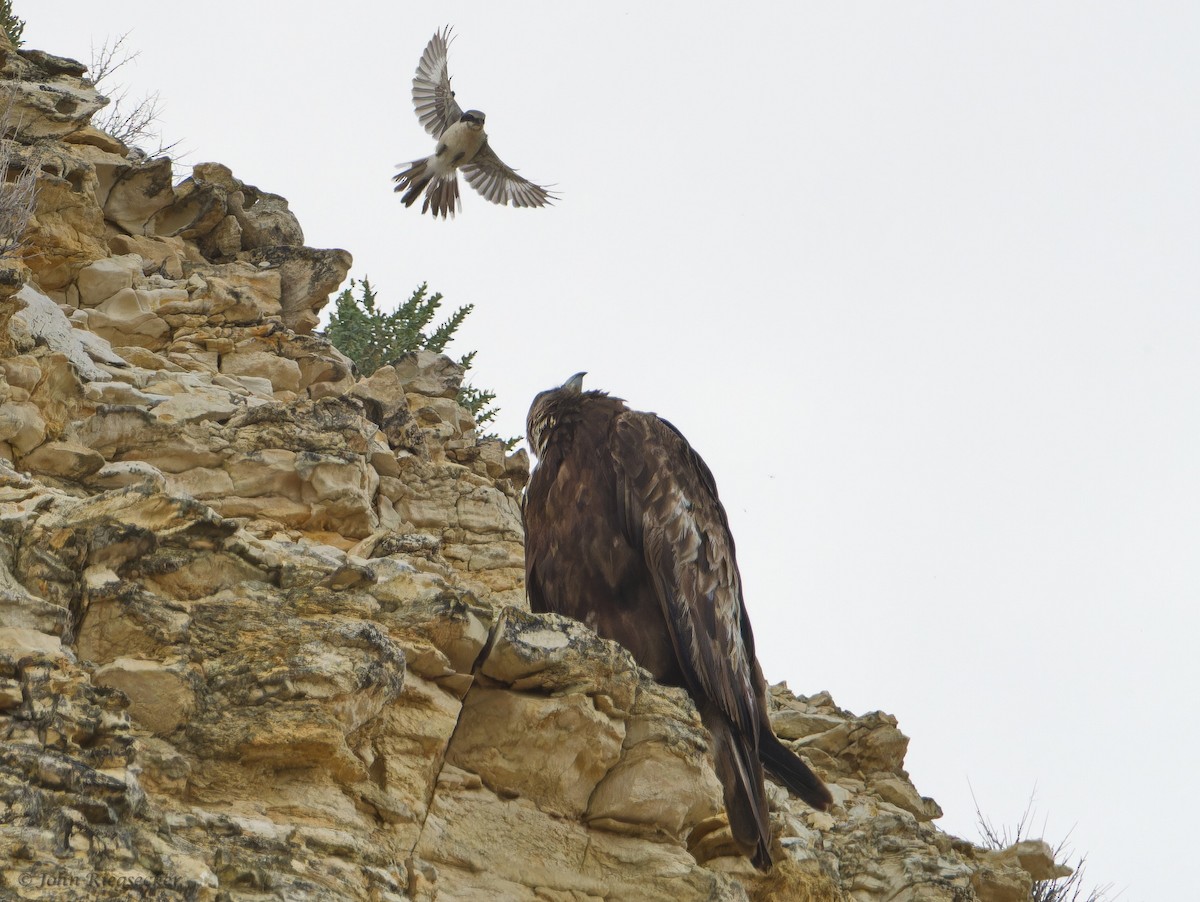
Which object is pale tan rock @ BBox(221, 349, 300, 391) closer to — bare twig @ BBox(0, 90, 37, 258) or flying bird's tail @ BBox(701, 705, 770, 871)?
bare twig @ BBox(0, 90, 37, 258)

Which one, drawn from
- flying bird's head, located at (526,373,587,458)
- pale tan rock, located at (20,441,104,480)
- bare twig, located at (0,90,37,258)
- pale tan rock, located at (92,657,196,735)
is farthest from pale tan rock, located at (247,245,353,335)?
pale tan rock, located at (92,657,196,735)

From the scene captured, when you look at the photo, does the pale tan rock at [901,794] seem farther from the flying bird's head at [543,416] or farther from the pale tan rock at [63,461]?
the pale tan rock at [63,461]

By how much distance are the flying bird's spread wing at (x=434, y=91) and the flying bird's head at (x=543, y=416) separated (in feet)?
26.0

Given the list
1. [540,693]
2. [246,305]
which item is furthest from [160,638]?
[246,305]

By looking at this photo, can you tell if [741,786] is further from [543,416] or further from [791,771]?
[543,416]

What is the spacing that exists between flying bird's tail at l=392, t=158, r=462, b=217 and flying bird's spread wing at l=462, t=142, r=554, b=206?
340 mm

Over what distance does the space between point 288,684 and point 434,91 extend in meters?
11.4

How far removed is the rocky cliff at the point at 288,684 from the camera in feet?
10.0

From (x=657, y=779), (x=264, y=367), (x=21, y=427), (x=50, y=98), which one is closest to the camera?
(x=657, y=779)

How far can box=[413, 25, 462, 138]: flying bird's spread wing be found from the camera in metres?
14.0

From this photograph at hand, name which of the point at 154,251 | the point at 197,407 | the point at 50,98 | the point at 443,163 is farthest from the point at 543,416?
the point at 443,163

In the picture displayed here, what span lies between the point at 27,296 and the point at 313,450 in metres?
1.77

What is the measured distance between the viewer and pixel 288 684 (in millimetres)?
3576

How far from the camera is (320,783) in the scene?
360cm
